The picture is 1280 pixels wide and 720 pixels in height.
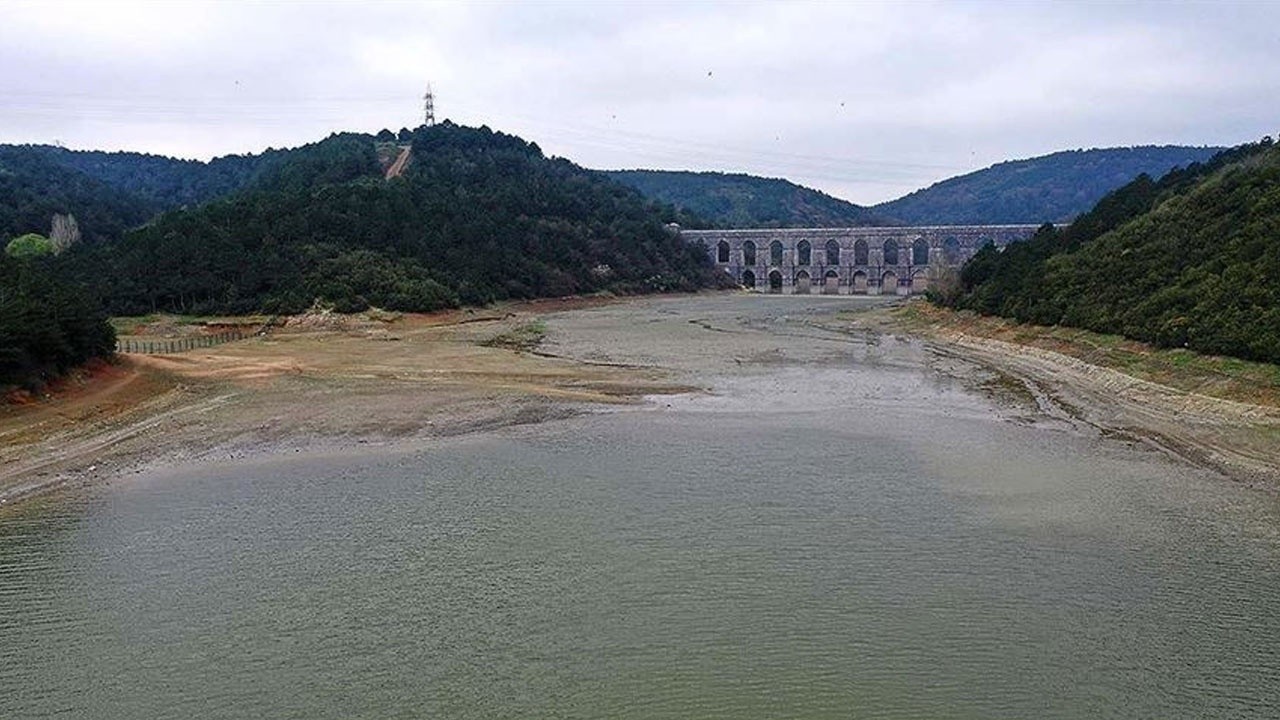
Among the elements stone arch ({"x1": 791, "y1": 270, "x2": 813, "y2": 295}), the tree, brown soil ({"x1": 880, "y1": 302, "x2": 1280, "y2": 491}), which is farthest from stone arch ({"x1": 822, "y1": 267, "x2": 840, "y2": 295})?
the tree

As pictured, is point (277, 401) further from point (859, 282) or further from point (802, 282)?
point (802, 282)

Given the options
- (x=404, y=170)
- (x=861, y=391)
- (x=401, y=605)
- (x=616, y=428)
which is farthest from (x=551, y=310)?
(x=401, y=605)

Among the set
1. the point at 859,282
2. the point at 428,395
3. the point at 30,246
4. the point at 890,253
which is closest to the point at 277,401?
the point at 428,395

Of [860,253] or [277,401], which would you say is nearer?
[277,401]

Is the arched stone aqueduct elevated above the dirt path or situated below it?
below

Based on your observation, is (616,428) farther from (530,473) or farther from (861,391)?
(861,391)

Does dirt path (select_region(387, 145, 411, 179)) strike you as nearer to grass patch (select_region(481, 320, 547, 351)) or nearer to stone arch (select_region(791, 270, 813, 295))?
grass patch (select_region(481, 320, 547, 351))

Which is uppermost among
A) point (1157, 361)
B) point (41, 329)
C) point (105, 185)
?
point (105, 185)
